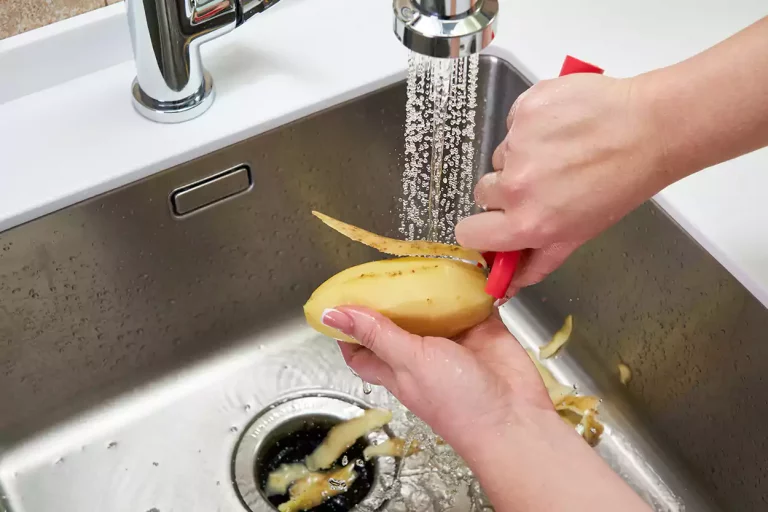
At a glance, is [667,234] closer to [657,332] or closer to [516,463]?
[657,332]

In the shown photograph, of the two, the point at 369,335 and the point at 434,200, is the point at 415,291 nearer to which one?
the point at 369,335

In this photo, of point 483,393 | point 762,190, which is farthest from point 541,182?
point 762,190

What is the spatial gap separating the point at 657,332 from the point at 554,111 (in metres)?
0.31

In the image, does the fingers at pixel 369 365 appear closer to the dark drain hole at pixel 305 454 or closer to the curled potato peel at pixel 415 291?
the curled potato peel at pixel 415 291

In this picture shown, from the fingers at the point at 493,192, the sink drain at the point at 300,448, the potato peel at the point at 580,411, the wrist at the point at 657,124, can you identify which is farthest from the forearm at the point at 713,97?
the sink drain at the point at 300,448

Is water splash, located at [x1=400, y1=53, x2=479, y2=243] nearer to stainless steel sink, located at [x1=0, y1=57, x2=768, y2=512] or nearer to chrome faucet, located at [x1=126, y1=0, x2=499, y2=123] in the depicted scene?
stainless steel sink, located at [x1=0, y1=57, x2=768, y2=512]

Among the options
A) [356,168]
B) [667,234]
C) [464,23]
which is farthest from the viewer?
[356,168]

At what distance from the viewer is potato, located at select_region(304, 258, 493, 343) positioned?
60 cm

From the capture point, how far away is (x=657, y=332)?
735 mm

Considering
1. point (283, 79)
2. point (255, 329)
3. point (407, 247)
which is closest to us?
point (407, 247)

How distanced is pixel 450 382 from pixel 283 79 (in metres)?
0.35

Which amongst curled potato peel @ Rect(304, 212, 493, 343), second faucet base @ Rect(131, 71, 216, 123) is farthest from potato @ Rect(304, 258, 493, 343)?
second faucet base @ Rect(131, 71, 216, 123)

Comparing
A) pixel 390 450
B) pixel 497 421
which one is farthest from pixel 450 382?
pixel 390 450

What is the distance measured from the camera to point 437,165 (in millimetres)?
723
